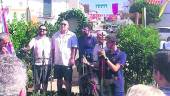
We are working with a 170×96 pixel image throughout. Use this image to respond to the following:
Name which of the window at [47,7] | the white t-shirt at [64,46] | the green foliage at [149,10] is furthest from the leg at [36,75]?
the green foliage at [149,10]

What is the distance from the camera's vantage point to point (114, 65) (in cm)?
809

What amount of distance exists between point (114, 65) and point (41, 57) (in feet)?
6.83

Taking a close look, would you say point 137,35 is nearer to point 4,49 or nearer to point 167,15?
point 4,49

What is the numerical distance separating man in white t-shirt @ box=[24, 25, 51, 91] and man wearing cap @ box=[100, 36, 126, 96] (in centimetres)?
174

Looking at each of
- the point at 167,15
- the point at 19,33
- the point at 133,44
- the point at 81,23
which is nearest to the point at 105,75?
the point at 133,44

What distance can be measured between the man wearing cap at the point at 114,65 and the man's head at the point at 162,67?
414 cm

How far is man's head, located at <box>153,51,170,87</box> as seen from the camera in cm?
377

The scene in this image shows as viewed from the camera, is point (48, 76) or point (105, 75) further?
point (48, 76)

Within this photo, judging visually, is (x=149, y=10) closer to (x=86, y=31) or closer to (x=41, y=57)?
(x=86, y=31)

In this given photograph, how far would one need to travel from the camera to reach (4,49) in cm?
824

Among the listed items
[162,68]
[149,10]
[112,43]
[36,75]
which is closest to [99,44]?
[112,43]

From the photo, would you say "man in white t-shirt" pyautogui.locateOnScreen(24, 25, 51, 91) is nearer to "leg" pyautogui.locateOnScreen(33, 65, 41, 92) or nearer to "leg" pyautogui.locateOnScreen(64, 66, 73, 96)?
"leg" pyautogui.locateOnScreen(33, 65, 41, 92)

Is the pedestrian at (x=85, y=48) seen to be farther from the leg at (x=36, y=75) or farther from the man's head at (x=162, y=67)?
the man's head at (x=162, y=67)

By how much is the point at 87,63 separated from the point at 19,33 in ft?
10.4
